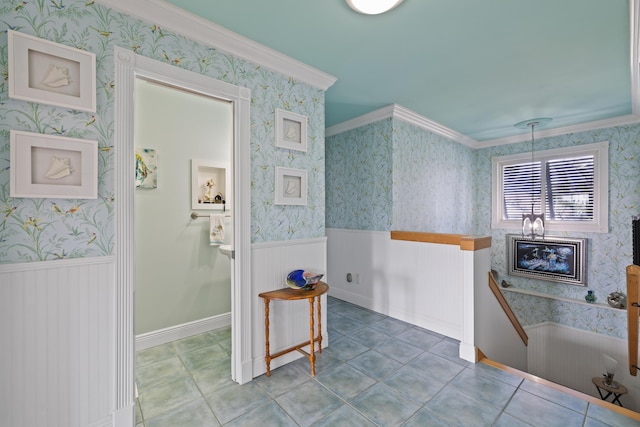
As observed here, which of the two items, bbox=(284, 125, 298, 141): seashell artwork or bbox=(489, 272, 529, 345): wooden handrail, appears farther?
bbox=(489, 272, 529, 345): wooden handrail

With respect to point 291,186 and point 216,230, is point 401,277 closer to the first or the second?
point 291,186

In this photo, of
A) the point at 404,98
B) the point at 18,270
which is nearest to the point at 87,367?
the point at 18,270

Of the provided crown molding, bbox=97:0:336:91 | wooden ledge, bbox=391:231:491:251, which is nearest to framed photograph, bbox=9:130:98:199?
crown molding, bbox=97:0:336:91

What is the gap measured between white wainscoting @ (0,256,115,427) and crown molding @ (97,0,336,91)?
1.49 metres

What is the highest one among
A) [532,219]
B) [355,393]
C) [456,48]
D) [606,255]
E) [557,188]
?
[456,48]

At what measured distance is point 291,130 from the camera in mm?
2422

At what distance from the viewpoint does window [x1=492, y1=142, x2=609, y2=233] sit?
4.00 metres

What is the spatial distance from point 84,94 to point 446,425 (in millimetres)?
2812

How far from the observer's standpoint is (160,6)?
66.9 inches

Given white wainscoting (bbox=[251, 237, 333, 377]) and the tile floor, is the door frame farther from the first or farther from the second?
white wainscoting (bbox=[251, 237, 333, 377])

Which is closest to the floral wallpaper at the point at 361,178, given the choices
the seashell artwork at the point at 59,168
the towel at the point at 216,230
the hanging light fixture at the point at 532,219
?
the towel at the point at 216,230

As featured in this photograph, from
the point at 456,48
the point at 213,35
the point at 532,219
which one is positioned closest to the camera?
the point at 213,35

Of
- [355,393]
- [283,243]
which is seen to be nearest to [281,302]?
[283,243]

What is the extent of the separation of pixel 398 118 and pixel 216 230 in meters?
2.57
